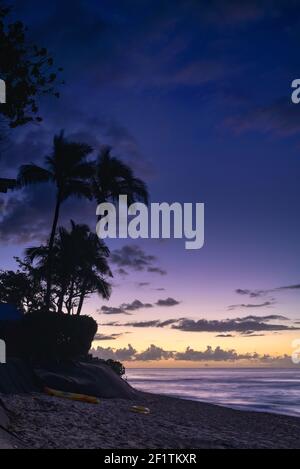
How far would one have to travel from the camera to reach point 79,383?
73.5 feet

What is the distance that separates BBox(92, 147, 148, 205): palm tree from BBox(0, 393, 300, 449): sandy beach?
60.8 ft

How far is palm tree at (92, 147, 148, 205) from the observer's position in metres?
35.8

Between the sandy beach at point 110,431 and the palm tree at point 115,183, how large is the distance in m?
18.5

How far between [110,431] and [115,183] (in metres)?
24.2

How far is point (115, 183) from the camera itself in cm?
3581

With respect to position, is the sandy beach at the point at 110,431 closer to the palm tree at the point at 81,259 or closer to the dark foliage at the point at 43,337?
the dark foliage at the point at 43,337

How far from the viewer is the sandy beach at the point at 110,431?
11328mm

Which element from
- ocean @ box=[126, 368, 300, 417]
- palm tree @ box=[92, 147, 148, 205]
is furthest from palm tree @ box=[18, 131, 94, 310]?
ocean @ box=[126, 368, 300, 417]

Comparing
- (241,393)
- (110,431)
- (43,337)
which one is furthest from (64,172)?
(241,393)

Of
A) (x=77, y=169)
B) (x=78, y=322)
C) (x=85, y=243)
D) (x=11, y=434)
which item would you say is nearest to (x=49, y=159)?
(x=77, y=169)

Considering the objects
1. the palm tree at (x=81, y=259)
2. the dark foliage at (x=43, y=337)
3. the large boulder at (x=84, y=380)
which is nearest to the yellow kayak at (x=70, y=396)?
the large boulder at (x=84, y=380)

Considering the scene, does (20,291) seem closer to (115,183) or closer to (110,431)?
(115,183)

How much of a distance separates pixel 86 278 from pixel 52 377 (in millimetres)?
12540
